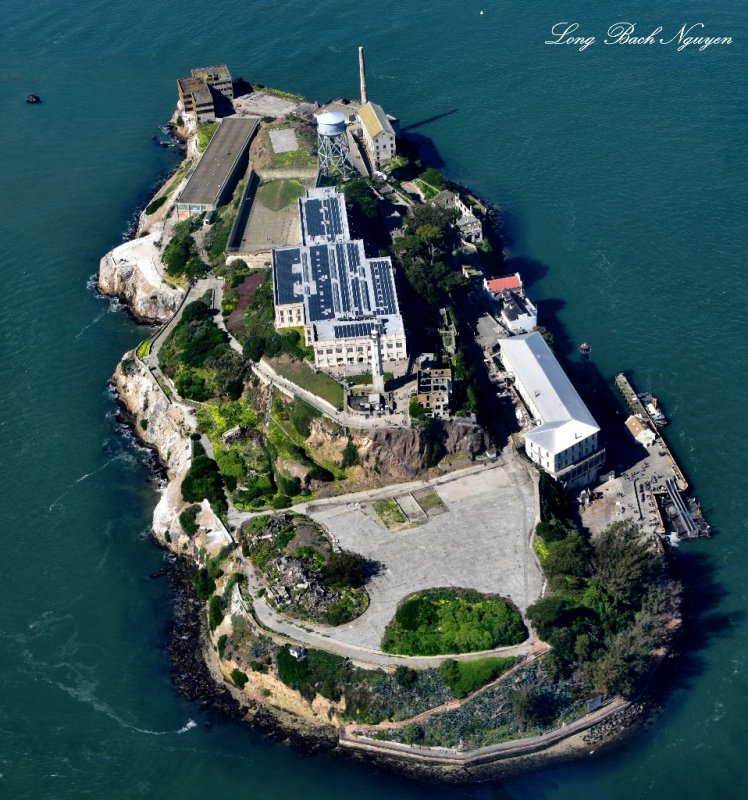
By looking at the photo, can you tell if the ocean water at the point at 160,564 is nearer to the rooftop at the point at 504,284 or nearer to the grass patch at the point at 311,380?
the rooftop at the point at 504,284

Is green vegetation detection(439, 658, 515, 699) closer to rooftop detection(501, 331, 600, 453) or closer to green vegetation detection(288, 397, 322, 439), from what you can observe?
rooftop detection(501, 331, 600, 453)

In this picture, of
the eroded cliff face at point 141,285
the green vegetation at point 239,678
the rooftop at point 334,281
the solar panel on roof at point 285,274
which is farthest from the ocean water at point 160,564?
the rooftop at point 334,281

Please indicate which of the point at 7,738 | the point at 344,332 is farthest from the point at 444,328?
the point at 7,738

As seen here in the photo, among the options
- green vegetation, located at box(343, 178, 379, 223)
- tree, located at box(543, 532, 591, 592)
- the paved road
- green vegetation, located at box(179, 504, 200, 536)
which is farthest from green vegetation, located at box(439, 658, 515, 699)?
green vegetation, located at box(343, 178, 379, 223)

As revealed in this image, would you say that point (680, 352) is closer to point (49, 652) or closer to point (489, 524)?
point (489, 524)

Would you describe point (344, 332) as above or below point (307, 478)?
above

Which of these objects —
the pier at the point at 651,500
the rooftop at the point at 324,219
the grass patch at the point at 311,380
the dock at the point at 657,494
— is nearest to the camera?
the pier at the point at 651,500
